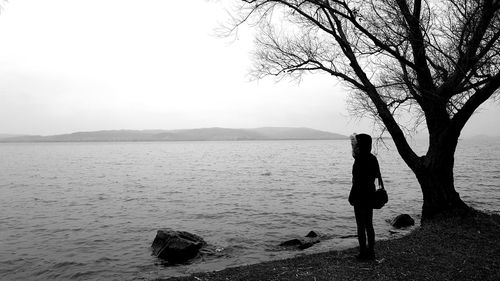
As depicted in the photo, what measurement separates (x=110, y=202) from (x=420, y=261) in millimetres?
21707

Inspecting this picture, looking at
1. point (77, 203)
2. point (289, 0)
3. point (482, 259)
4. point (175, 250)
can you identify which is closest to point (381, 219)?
point (482, 259)

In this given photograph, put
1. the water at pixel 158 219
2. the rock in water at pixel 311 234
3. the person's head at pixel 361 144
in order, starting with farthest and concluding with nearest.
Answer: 1. the rock in water at pixel 311 234
2. the water at pixel 158 219
3. the person's head at pixel 361 144

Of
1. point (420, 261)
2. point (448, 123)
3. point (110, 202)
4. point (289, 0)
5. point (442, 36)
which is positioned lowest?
point (110, 202)

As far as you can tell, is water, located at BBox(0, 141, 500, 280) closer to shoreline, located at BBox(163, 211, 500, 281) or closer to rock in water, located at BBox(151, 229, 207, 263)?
rock in water, located at BBox(151, 229, 207, 263)

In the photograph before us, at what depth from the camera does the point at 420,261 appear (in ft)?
27.9

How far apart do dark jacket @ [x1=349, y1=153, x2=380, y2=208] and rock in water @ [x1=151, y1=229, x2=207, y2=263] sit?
7137mm

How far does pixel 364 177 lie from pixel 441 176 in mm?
6224

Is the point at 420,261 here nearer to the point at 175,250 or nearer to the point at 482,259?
the point at 482,259

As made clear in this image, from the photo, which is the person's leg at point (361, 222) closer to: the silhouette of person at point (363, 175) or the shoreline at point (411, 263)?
the silhouette of person at point (363, 175)

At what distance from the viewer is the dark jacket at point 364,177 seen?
7.80 m

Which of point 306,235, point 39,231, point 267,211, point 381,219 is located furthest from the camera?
point 267,211

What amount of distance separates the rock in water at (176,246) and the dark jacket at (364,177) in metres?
7.14

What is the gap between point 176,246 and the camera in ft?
41.2

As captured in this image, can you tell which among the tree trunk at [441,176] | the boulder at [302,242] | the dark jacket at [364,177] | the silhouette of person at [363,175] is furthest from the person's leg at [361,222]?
the tree trunk at [441,176]
